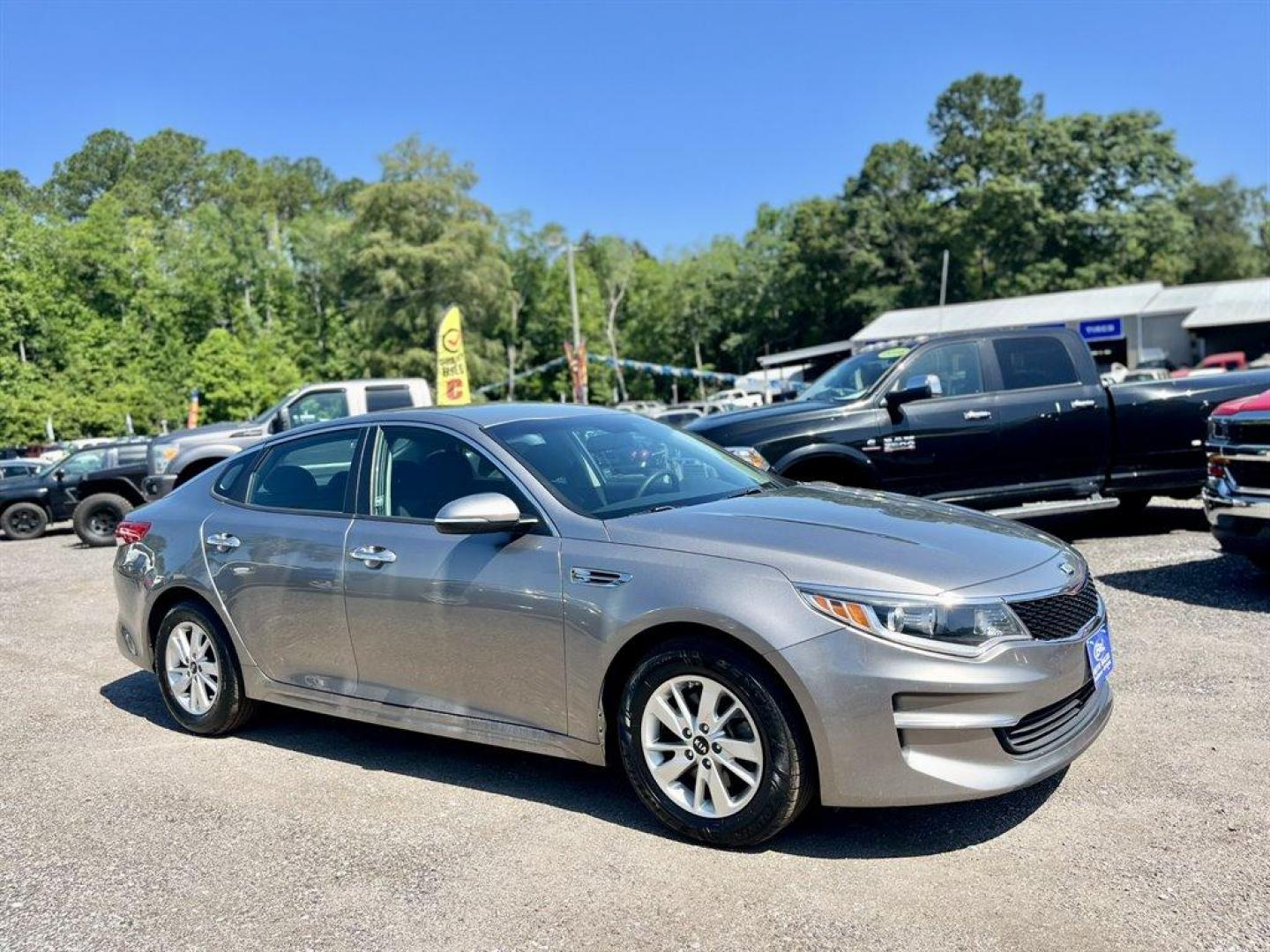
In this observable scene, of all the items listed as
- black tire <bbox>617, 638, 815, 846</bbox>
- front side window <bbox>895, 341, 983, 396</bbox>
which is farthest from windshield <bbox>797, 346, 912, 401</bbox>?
black tire <bbox>617, 638, 815, 846</bbox>

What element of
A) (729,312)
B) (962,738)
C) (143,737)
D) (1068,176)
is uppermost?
(1068,176)

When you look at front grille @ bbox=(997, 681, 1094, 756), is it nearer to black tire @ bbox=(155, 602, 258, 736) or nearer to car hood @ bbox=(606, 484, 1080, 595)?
car hood @ bbox=(606, 484, 1080, 595)

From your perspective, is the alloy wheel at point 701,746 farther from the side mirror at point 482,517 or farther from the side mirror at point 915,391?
the side mirror at point 915,391

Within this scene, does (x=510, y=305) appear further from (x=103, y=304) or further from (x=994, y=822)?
(x=994, y=822)

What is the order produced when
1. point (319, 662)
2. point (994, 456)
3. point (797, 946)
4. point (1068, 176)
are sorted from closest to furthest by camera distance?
1. point (797, 946)
2. point (319, 662)
3. point (994, 456)
4. point (1068, 176)

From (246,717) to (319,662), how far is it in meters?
0.86

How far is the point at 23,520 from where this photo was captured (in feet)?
58.3

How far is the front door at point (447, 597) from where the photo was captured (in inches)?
160

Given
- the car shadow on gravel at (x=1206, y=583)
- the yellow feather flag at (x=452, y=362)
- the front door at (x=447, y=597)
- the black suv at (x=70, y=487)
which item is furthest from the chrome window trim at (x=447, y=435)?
the yellow feather flag at (x=452, y=362)

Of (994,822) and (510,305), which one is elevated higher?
(510,305)

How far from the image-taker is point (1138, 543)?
9.50 meters

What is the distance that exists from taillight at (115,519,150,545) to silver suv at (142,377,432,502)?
26.6ft

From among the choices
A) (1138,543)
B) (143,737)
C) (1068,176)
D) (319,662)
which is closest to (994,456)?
(1138,543)

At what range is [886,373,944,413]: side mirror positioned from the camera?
8.69 metres
